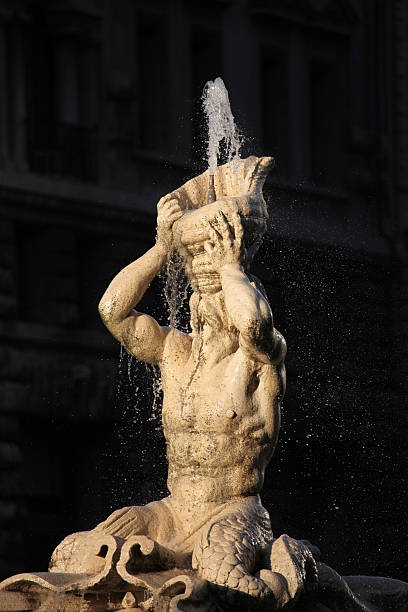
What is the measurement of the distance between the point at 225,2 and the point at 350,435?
7203 millimetres

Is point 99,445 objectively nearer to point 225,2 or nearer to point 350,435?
point 350,435

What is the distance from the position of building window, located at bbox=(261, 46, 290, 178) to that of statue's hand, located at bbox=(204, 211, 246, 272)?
14.3m

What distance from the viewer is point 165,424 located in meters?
9.28

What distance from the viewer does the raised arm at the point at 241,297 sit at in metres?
8.79

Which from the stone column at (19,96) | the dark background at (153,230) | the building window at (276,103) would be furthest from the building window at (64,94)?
the building window at (276,103)

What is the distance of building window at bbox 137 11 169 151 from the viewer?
916 inches

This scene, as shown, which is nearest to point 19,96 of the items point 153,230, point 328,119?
point 153,230

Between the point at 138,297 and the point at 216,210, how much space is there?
0.61 metres

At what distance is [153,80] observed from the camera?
23.6 m

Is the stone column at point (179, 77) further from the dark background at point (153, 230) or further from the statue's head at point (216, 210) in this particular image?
the statue's head at point (216, 210)

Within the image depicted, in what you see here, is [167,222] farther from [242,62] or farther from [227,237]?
[242,62]

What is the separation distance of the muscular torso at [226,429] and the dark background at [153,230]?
6836 millimetres

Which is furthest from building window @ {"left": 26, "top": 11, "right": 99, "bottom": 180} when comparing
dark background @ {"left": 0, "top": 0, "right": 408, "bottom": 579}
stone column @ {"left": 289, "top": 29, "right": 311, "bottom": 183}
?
stone column @ {"left": 289, "top": 29, "right": 311, "bottom": 183}

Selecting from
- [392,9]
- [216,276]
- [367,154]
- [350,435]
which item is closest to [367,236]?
[367,154]
